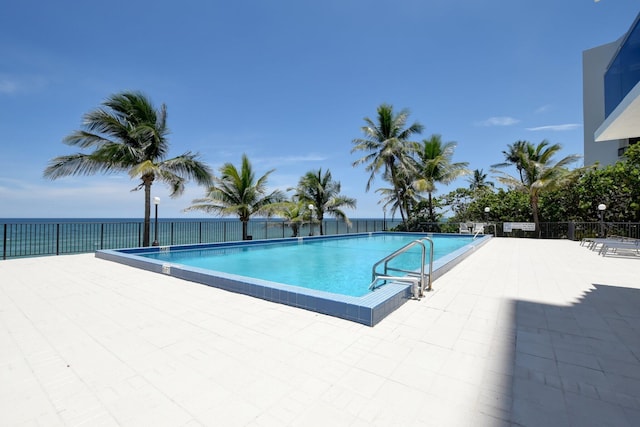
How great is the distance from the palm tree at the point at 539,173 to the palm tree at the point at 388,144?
193 inches

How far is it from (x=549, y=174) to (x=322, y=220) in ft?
37.2

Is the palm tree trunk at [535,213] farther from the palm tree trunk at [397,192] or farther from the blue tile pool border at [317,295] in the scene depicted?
the blue tile pool border at [317,295]

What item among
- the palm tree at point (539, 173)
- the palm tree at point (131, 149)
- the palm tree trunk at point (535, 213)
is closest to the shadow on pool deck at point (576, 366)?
the palm tree at point (131, 149)

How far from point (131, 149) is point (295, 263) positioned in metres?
6.46

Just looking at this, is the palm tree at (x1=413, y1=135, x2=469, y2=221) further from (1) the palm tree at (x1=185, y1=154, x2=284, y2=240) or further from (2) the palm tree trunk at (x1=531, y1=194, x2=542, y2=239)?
(1) the palm tree at (x1=185, y1=154, x2=284, y2=240)

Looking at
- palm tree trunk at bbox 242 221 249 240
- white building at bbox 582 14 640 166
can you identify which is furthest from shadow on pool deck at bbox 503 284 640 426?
palm tree trunk at bbox 242 221 249 240

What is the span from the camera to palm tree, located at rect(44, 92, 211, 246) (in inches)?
321

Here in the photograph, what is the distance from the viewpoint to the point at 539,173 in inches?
531

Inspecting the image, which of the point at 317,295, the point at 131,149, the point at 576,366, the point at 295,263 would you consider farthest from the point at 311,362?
the point at 131,149

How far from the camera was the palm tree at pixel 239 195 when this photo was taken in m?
11.1

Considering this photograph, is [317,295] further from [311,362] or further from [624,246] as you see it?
[624,246]

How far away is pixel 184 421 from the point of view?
4.58ft

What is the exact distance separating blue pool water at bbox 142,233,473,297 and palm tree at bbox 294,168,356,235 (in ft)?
12.9

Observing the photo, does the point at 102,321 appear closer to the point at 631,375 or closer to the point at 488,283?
the point at 631,375
